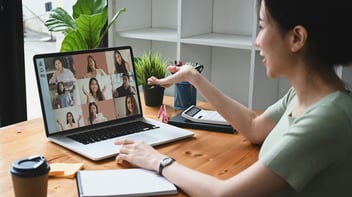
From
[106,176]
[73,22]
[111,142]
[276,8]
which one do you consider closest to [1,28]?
[73,22]

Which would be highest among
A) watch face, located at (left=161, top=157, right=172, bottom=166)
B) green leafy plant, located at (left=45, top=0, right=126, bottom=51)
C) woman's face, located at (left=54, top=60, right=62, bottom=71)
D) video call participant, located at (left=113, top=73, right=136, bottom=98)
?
green leafy plant, located at (left=45, top=0, right=126, bottom=51)

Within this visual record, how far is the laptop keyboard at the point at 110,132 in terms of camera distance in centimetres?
155

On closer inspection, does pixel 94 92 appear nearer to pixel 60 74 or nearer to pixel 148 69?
pixel 60 74

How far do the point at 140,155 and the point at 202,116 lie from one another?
49 cm

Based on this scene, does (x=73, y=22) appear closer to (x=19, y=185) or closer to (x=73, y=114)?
(x=73, y=114)

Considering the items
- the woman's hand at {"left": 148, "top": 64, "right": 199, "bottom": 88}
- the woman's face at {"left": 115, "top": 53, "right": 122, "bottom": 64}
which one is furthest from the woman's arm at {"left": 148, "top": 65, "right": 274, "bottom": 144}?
the woman's face at {"left": 115, "top": 53, "right": 122, "bottom": 64}

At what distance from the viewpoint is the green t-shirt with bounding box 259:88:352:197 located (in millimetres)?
1021

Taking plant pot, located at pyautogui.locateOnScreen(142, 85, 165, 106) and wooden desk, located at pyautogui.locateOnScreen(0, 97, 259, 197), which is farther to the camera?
plant pot, located at pyautogui.locateOnScreen(142, 85, 165, 106)

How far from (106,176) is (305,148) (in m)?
0.55

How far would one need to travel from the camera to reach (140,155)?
1.36m

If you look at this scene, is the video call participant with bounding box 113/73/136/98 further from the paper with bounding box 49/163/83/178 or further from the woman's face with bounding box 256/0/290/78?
the woman's face with bounding box 256/0/290/78

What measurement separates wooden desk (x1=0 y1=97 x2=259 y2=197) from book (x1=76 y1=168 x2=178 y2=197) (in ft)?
0.12

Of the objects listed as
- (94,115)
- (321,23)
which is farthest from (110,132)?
(321,23)

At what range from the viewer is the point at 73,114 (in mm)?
1593
